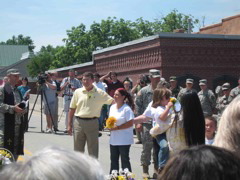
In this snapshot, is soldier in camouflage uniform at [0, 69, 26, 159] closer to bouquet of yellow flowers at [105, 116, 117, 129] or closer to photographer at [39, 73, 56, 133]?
bouquet of yellow flowers at [105, 116, 117, 129]

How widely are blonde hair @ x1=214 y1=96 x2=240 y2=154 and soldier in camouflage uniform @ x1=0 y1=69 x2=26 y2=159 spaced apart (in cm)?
593

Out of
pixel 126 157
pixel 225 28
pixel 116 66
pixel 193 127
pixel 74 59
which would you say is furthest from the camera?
pixel 74 59

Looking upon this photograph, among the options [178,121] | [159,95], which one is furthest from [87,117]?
[178,121]

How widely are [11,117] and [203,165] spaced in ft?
23.8

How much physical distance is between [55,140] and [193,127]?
10106mm

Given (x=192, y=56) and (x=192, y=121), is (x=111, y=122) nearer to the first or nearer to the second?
(x=192, y=121)

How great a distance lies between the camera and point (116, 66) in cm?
2650

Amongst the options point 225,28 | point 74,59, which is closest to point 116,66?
point 225,28

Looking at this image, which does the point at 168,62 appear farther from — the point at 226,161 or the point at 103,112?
the point at 226,161

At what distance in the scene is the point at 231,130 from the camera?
125 inches

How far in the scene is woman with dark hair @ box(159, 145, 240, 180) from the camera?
1909 millimetres

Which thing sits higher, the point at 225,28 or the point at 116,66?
the point at 225,28

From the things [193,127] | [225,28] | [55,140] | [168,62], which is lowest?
[55,140]

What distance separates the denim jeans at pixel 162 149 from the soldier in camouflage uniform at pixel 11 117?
249 cm
